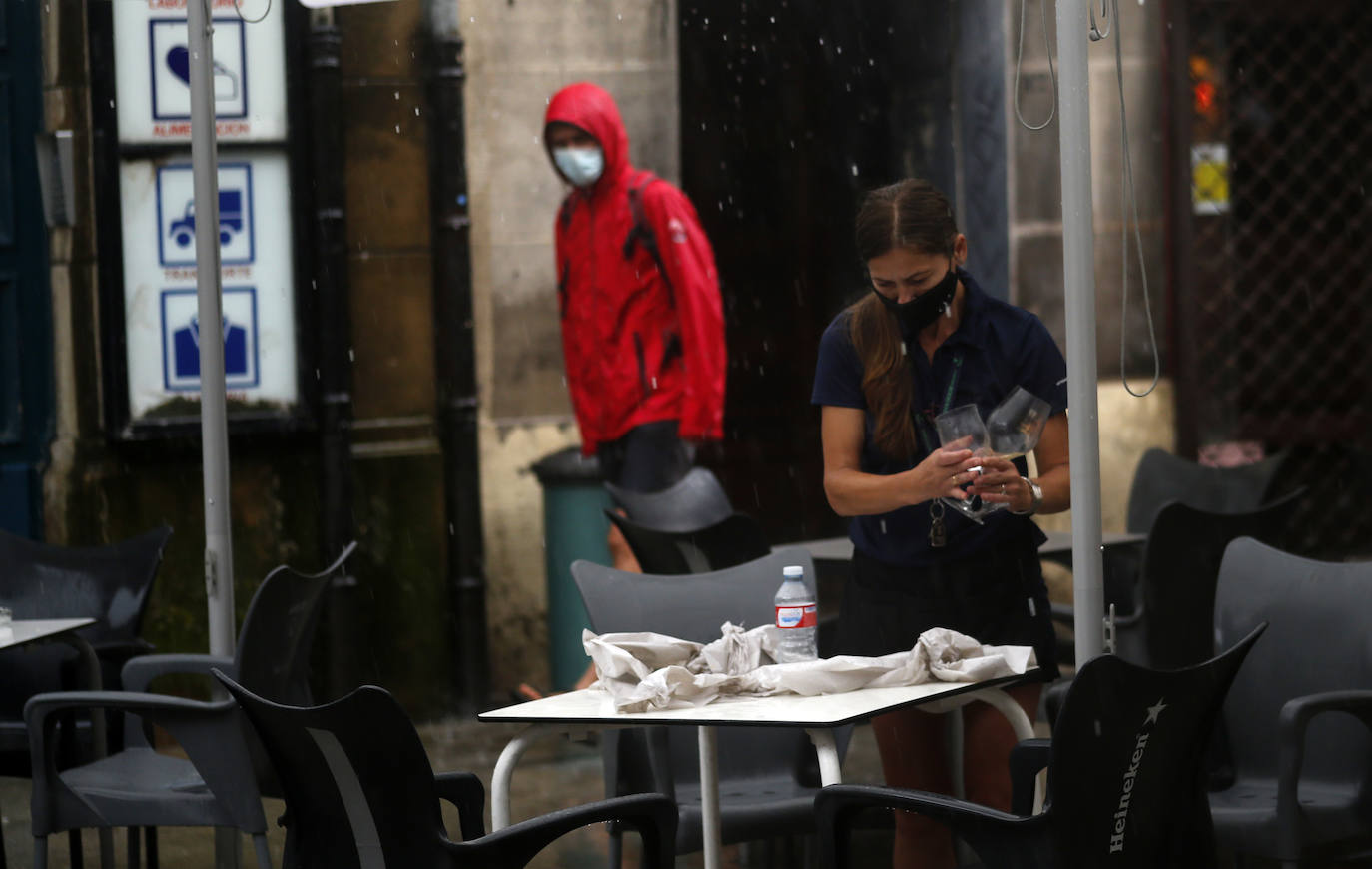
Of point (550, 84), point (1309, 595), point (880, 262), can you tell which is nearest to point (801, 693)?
point (880, 262)

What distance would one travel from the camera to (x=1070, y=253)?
337cm

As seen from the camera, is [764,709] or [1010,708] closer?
[764,709]

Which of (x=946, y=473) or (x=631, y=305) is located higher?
(x=631, y=305)

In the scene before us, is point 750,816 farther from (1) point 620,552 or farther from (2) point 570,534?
(2) point 570,534

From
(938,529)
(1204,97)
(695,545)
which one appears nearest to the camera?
(938,529)

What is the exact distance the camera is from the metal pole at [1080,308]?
3316 mm

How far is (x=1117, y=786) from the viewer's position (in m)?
2.66

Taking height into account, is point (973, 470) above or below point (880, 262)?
below

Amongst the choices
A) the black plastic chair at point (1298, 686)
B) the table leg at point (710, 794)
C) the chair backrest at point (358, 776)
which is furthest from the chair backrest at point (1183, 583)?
the chair backrest at point (358, 776)

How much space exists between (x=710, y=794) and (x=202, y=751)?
1.22 meters

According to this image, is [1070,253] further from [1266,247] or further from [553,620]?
[1266,247]

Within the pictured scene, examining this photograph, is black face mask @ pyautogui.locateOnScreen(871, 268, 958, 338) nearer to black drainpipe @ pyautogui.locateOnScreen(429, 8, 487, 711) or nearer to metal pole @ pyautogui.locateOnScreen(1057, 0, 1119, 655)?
metal pole @ pyautogui.locateOnScreen(1057, 0, 1119, 655)

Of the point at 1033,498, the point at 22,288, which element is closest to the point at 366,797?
the point at 1033,498

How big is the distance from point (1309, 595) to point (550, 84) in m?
4.29
